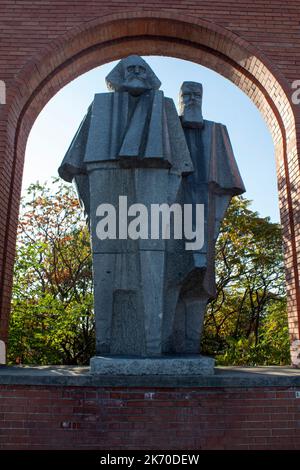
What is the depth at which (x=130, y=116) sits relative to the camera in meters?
3.99

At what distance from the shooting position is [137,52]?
7070mm

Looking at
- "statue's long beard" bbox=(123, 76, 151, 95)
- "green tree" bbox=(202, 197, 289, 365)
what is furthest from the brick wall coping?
"green tree" bbox=(202, 197, 289, 365)

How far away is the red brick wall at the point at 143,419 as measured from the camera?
126 inches

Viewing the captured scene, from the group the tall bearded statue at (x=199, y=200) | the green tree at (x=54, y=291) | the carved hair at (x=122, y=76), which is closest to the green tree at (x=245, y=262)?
the green tree at (x=54, y=291)

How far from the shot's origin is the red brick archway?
558 cm

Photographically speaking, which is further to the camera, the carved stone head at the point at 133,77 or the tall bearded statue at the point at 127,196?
the carved stone head at the point at 133,77

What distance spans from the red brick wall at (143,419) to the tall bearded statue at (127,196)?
0.47 meters

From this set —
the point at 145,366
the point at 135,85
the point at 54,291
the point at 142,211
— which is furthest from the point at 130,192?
the point at 54,291

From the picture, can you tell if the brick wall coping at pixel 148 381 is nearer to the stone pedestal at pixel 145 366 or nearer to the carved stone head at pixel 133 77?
the stone pedestal at pixel 145 366

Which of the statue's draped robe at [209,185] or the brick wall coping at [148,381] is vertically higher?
the statue's draped robe at [209,185]

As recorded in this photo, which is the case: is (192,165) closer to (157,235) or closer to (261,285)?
(157,235)

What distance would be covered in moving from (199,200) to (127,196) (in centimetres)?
69

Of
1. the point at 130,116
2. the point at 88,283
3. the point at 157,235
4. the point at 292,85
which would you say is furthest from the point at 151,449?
the point at 88,283

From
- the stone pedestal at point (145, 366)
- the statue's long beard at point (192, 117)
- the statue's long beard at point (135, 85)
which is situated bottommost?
the stone pedestal at point (145, 366)
